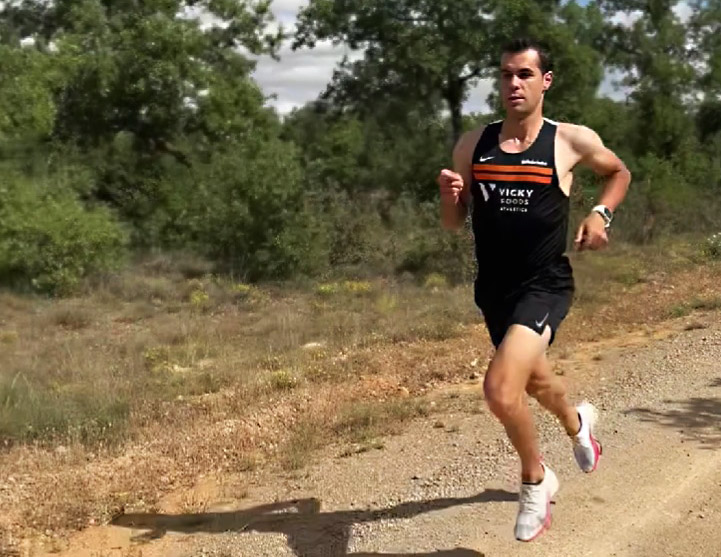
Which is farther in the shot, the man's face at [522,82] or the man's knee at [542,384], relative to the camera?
the man's knee at [542,384]

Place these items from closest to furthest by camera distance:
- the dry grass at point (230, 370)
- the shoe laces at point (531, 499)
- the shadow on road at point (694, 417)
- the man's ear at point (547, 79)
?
1. the shoe laces at point (531, 499)
2. the man's ear at point (547, 79)
3. the shadow on road at point (694, 417)
4. the dry grass at point (230, 370)

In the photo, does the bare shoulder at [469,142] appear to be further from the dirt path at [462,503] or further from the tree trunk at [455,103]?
the tree trunk at [455,103]

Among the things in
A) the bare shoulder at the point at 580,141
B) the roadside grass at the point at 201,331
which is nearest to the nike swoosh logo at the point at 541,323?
the bare shoulder at the point at 580,141

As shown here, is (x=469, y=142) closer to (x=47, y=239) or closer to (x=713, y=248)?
(x=713, y=248)

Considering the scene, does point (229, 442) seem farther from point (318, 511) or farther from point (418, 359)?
point (418, 359)

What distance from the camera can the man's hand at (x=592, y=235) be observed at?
12.3ft

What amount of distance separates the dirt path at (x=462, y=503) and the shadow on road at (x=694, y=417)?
11 mm

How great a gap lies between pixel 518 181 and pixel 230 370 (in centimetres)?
516

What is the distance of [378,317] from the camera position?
37.8 feet

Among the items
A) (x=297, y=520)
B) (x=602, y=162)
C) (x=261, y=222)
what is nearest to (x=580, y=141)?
(x=602, y=162)

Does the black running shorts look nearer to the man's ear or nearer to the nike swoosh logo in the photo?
the nike swoosh logo

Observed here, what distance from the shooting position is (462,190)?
3.80 metres

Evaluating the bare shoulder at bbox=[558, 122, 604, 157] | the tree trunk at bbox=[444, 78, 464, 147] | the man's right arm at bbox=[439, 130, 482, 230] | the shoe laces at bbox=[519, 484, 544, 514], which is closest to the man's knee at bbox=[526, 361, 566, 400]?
the shoe laces at bbox=[519, 484, 544, 514]

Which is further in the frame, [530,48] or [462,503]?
[462,503]
